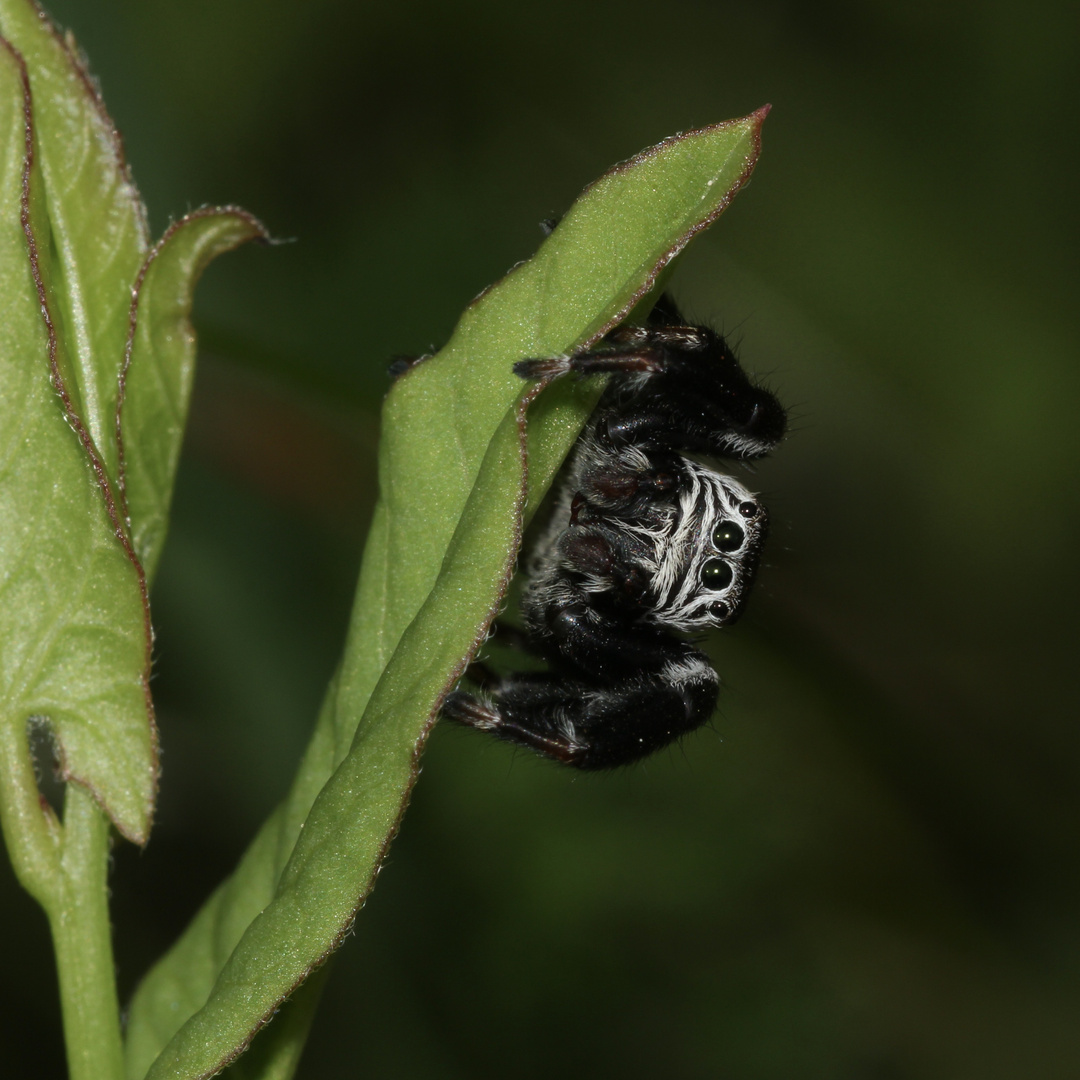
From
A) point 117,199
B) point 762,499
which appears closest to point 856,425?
point 762,499

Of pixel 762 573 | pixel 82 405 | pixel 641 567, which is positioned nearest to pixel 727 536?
pixel 641 567

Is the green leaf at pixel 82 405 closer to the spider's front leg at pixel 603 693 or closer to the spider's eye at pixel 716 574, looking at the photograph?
the spider's front leg at pixel 603 693

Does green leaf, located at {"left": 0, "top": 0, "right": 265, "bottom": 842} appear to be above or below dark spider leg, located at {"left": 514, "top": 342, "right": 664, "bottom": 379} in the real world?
below

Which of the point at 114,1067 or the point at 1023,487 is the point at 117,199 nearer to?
the point at 114,1067

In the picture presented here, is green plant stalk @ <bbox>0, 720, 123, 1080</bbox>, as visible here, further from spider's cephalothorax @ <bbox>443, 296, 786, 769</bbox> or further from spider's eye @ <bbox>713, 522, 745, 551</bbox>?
spider's eye @ <bbox>713, 522, 745, 551</bbox>

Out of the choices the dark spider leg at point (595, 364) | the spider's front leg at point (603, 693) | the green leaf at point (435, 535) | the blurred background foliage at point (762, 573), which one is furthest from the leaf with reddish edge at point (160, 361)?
the blurred background foliage at point (762, 573)

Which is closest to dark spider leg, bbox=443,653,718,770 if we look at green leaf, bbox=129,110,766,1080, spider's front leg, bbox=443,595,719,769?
spider's front leg, bbox=443,595,719,769
